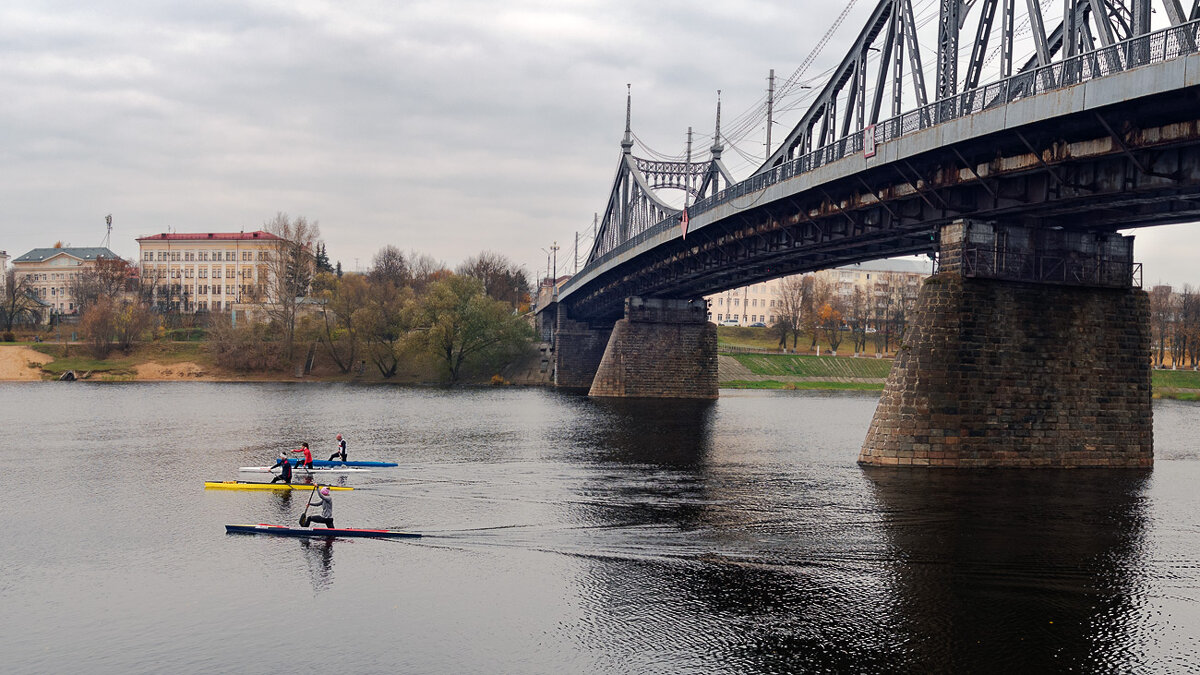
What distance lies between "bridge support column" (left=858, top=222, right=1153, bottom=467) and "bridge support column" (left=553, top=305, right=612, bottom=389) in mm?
55717

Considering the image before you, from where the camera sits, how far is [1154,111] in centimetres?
2081

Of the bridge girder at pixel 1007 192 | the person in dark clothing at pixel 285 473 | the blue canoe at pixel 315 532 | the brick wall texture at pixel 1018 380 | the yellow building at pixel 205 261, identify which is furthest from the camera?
the yellow building at pixel 205 261

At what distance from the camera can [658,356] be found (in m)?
67.9

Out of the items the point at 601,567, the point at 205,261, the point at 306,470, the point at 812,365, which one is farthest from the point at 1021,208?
the point at 205,261

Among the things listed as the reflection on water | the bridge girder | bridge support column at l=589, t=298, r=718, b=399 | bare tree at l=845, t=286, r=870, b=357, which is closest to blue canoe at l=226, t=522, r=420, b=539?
the reflection on water

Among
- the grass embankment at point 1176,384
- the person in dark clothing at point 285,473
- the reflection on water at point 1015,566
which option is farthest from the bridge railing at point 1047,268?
the grass embankment at point 1176,384

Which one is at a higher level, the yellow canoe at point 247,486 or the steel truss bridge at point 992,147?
the steel truss bridge at point 992,147

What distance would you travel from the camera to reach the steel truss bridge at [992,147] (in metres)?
20.9

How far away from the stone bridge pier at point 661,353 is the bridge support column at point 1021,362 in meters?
37.2

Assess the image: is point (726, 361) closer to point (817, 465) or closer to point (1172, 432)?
point (1172, 432)

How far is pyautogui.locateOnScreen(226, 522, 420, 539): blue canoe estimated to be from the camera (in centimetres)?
2069

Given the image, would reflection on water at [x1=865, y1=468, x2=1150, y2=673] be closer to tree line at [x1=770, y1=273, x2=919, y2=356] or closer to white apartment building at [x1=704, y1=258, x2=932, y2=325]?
tree line at [x1=770, y1=273, x2=919, y2=356]

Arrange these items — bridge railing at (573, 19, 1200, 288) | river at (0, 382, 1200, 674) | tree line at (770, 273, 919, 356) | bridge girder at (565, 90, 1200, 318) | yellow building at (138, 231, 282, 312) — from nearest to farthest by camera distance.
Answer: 1. river at (0, 382, 1200, 674)
2. bridge railing at (573, 19, 1200, 288)
3. bridge girder at (565, 90, 1200, 318)
4. tree line at (770, 273, 919, 356)
5. yellow building at (138, 231, 282, 312)

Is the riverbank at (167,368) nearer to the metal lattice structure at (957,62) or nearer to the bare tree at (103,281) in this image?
the bare tree at (103,281)
